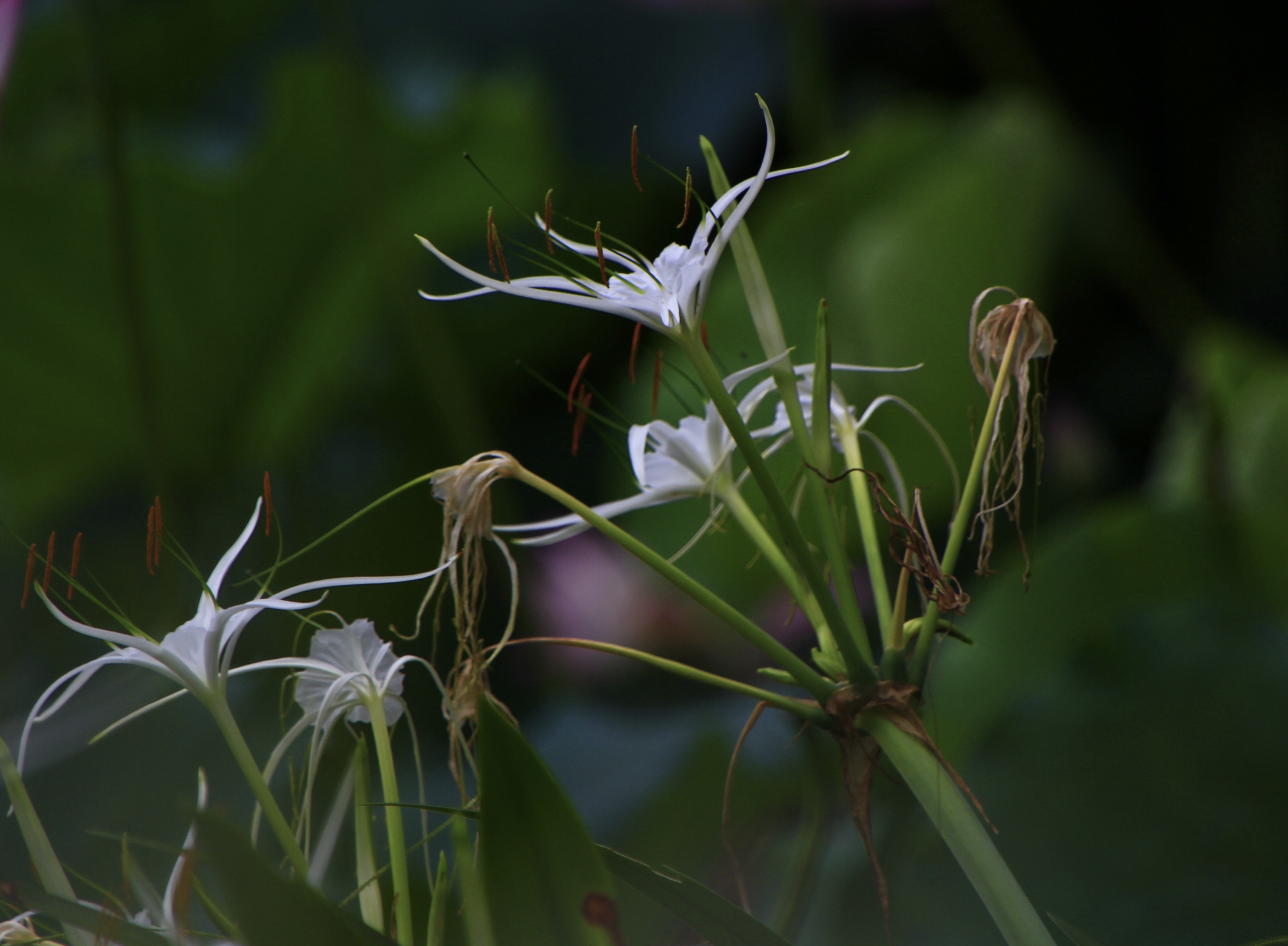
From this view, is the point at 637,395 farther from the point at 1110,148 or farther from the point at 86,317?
the point at 1110,148

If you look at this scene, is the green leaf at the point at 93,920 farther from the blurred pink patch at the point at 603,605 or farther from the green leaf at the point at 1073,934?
the blurred pink patch at the point at 603,605

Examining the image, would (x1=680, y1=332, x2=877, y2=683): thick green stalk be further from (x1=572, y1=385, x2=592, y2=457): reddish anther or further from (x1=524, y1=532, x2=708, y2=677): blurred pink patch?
(x1=524, y1=532, x2=708, y2=677): blurred pink patch

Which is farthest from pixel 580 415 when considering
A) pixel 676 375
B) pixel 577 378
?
pixel 676 375

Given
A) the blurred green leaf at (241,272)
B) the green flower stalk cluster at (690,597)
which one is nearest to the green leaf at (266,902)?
the green flower stalk cluster at (690,597)

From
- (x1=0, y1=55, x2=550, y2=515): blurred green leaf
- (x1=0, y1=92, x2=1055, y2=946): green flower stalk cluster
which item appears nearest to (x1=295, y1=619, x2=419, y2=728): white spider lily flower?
Answer: (x1=0, y1=92, x2=1055, y2=946): green flower stalk cluster

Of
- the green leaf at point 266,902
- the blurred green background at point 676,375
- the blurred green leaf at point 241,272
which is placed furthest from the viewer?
the blurred green leaf at point 241,272

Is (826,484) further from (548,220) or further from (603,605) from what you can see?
(603,605)
